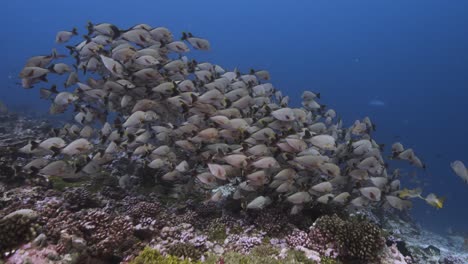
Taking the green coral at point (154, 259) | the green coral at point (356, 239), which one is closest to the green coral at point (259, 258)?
the green coral at point (154, 259)

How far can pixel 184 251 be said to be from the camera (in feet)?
20.1

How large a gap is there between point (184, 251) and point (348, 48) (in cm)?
13814

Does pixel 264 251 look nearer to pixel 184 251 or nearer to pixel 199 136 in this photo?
pixel 184 251

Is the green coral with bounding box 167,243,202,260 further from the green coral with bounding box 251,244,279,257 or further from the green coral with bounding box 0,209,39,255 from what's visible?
the green coral with bounding box 0,209,39,255

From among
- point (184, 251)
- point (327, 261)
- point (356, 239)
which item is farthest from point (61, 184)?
point (356, 239)

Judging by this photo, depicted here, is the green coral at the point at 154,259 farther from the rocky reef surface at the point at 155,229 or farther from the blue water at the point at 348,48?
the blue water at the point at 348,48

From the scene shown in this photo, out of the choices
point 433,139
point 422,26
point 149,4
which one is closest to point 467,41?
point 422,26

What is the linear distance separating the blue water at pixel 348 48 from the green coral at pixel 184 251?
7928cm

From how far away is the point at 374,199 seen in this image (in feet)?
22.2

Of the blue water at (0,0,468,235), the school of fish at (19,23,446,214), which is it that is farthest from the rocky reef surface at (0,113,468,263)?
the blue water at (0,0,468,235)

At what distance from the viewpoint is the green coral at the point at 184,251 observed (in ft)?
20.0

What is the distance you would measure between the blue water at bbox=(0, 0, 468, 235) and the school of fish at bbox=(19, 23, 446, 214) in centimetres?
7660

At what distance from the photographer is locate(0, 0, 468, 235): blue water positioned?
102 meters

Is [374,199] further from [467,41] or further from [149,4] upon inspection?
[149,4]
